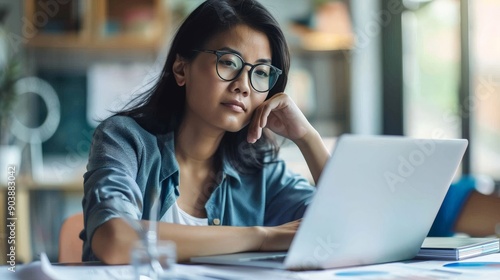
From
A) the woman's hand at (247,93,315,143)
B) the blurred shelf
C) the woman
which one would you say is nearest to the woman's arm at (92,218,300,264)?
the woman

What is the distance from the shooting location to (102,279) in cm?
104

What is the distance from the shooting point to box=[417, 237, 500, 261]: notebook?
1287 mm

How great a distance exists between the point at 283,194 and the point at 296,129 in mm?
188

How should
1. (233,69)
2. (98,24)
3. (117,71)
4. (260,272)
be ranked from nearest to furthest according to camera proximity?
1. (260,272)
2. (233,69)
3. (98,24)
4. (117,71)

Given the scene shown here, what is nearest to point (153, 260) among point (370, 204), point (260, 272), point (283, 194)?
point (260, 272)

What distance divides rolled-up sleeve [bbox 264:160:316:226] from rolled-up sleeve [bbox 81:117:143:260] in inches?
14.5

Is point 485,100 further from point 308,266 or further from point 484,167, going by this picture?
point 308,266

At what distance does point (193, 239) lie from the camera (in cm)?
124

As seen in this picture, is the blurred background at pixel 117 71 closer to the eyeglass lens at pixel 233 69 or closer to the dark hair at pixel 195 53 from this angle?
the dark hair at pixel 195 53

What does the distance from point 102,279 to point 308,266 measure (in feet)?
0.98

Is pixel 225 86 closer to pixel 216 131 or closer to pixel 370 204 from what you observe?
pixel 216 131

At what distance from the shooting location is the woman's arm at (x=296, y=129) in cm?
160

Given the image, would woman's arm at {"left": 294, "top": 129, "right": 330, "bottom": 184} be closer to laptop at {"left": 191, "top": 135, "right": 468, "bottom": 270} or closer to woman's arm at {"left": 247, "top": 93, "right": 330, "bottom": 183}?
woman's arm at {"left": 247, "top": 93, "right": 330, "bottom": 183}

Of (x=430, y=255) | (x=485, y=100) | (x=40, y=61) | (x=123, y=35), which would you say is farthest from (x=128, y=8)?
(x=430, y=255)
